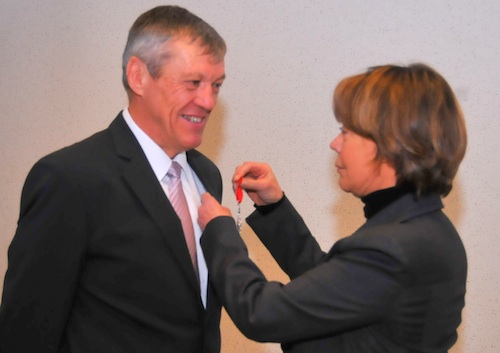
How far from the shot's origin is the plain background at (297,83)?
2420mm

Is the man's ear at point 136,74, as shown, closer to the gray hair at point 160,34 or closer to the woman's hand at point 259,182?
the gray hair at point 160,34

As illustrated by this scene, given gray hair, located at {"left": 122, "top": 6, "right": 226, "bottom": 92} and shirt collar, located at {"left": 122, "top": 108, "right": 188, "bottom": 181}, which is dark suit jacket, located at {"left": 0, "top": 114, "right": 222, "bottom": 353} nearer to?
shirt collar, located at {"left": 122, "top": 108, "right": 188, "bottom": 181}

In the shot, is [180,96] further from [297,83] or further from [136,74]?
[297,83]

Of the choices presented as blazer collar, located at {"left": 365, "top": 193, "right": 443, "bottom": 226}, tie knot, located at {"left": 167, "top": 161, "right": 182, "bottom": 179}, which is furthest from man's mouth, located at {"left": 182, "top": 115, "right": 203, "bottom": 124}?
blazer collar, located at {"left": 365, "top": 193, "right": 443, "bottom": 226}

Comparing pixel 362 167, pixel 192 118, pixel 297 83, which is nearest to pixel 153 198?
pixel 192 118

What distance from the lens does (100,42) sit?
9.89 feet

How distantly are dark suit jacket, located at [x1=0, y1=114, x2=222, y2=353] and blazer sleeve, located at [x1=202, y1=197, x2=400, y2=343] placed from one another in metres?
0.14

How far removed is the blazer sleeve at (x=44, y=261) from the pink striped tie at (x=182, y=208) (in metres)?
0.25

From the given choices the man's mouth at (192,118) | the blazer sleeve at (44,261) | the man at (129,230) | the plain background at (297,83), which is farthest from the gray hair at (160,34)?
the plain background at (297,83)

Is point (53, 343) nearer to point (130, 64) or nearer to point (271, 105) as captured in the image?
point (130, 64)

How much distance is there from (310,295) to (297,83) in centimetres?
143

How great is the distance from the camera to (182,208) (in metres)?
1.59

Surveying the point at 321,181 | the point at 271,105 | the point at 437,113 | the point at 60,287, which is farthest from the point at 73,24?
the point at 437,113

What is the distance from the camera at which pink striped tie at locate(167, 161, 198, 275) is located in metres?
1.58
